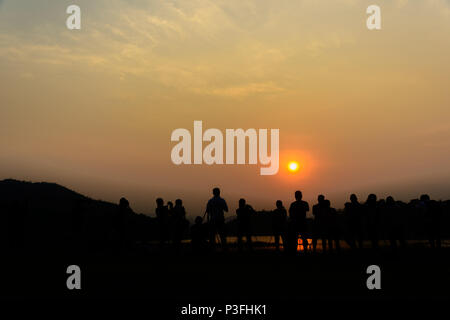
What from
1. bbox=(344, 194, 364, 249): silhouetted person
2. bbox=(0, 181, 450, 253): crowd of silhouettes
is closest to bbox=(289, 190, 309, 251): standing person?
bbox=(0, 181, 450, 253): crowd of silhouettes

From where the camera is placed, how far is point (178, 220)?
2227 centimetres

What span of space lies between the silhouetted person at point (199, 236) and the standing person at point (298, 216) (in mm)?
3522

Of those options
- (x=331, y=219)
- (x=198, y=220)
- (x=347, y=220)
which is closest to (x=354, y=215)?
(x=347, y=220)

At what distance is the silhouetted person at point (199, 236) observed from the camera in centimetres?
2081

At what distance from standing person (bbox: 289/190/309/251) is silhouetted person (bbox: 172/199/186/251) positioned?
4.89 metres

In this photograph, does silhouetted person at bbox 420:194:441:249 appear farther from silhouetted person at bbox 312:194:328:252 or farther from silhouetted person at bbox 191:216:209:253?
silhouetted person at bbox 191:216:209:253

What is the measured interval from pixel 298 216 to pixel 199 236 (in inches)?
163

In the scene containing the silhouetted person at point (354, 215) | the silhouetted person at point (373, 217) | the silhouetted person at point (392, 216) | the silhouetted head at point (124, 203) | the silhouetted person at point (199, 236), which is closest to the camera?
the silhouetted person at point (373, 217)

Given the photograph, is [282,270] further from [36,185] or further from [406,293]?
[36,185]

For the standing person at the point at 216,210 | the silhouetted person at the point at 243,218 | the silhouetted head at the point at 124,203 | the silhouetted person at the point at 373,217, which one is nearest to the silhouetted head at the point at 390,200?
the silhouetted person at the point at 373,217

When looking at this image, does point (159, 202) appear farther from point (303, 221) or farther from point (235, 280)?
point (235, 280)

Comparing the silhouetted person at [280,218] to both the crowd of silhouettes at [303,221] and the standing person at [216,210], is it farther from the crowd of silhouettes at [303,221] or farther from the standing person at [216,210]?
the standing person at [216,210]

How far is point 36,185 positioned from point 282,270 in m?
122
